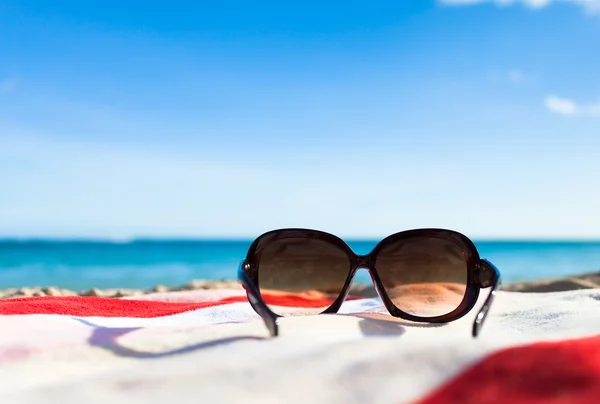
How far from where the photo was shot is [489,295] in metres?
1.13

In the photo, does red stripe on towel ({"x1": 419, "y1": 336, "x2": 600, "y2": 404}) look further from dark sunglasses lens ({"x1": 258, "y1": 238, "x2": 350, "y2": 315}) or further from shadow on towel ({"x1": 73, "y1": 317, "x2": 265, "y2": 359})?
dark sunglasses lens ({"x1": 258, "y1": 238, "x2": 350, "y2": 315})

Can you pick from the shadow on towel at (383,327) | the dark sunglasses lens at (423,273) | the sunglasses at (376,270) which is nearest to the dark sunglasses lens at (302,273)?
the sunglasses at (376,270)

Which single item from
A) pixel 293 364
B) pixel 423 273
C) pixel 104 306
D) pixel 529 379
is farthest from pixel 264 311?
pixel 104 306

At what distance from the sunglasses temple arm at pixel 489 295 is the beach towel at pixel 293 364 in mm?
56

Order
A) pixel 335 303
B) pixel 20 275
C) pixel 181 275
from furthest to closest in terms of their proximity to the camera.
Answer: pixel 181 275 → pixel 20 275 → pixel 335 303

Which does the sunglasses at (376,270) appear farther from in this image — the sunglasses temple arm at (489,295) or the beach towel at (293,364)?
the beach towel at (293,364)

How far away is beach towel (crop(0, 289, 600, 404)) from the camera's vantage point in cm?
68

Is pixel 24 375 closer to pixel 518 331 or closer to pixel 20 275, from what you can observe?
pixel 518 331

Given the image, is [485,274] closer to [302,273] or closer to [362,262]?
[362,262]

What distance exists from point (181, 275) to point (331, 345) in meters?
14.7

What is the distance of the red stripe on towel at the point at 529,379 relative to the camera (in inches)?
26.1

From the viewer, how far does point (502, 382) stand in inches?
27.7

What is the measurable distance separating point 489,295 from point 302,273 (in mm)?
554

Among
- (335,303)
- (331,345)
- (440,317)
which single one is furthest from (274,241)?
(331,345)
